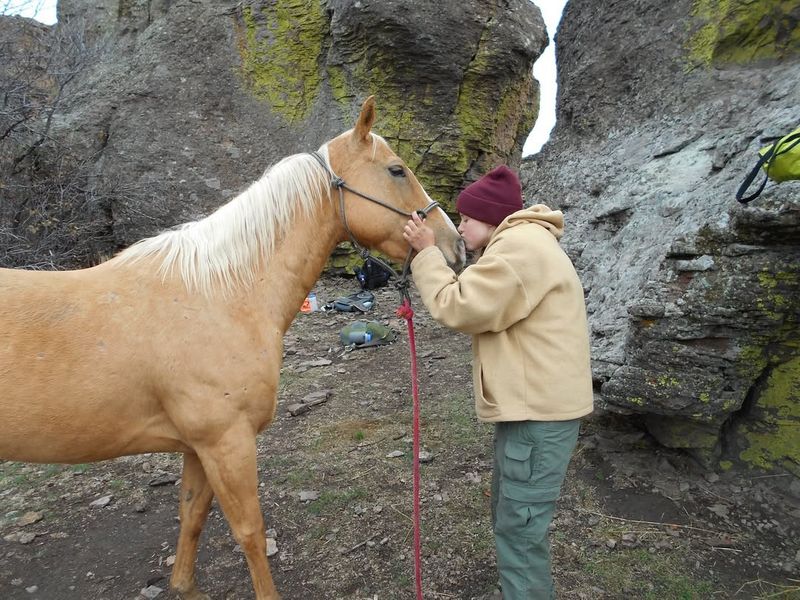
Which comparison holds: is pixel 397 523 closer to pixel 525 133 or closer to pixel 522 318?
pixel 522 318

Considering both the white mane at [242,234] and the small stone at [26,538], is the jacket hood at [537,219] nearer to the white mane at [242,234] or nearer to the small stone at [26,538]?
the white mane at [242,234]

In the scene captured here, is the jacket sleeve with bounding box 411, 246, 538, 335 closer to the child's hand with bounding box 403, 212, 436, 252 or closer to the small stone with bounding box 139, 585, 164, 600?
the child's hand with bounding box 403, 212, 436, 252

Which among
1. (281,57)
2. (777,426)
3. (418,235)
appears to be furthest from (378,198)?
(281,57)

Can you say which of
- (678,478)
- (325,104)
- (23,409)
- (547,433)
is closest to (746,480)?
(678,478)

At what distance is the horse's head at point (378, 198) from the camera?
2064 millimetres

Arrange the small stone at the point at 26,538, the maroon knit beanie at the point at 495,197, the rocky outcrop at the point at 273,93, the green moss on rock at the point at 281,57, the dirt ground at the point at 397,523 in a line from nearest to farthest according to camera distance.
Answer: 1. the maroon knit beanie at the point at 495,197
2. the dirt ground at the point at 397,523
3. the small stone at the point at 26,538
4. the rocky outcrop at the point at 273,93
5. the green moss on rock at the point at 281,57

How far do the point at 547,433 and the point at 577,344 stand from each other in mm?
347

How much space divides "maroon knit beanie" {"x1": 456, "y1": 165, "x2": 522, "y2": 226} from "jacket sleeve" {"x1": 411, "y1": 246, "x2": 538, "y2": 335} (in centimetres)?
24

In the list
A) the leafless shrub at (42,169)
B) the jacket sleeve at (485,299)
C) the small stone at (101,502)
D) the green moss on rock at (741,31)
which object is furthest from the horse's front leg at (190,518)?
the green moss on rock at (741,31)

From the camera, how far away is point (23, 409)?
172 centimetres

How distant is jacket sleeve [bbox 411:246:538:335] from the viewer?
1.62 meters

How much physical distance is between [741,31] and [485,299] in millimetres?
3278

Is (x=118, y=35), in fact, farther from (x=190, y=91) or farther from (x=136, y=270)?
(x=136, y=270)

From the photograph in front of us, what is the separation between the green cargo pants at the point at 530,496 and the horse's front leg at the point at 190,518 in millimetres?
1411
